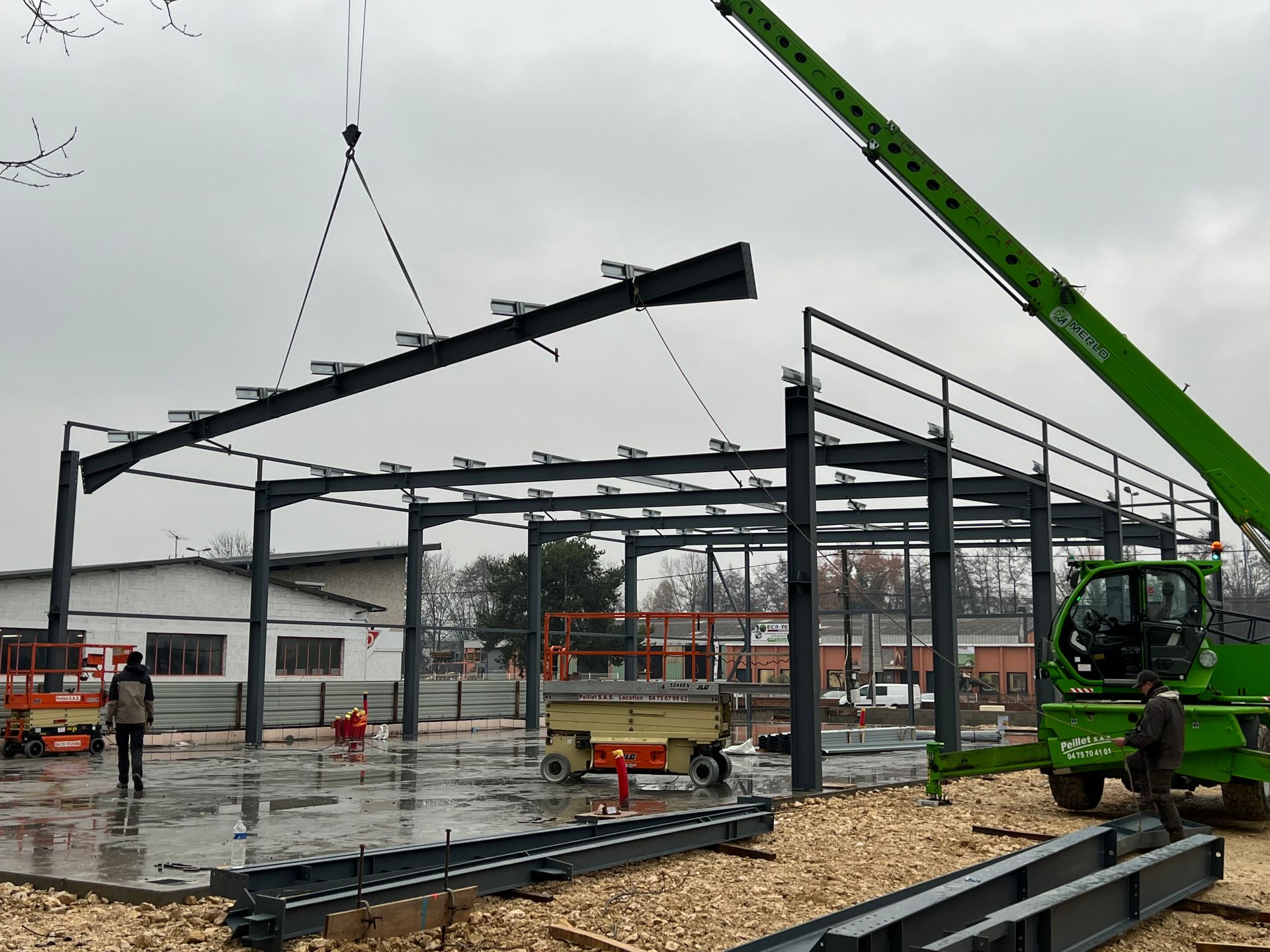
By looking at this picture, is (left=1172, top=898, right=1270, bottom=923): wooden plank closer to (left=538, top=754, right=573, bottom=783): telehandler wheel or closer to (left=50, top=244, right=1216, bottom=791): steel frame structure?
(left=50, top=244, right=1216, bottom=791): steel frame structure

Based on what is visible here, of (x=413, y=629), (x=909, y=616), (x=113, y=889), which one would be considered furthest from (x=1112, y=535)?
(x=113, y=889)

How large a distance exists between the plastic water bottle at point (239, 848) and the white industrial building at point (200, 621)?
2006cm

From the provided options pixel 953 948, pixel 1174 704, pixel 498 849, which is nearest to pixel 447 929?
pixel 498 849

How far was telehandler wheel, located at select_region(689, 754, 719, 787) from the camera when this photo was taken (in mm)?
16203

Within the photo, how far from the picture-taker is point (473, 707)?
32.8m

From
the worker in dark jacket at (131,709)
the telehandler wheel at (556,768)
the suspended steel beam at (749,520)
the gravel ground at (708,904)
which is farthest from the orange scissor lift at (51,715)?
the gravel ground at (708,904)

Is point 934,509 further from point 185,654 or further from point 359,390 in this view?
point 185,654

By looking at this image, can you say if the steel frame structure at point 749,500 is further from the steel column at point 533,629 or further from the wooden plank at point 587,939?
the wooden plank at point 587,939

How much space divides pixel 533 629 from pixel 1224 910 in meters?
22.5

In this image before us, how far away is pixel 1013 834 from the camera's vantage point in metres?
11.4

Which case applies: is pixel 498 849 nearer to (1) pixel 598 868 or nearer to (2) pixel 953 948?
(1) pixel 598 868

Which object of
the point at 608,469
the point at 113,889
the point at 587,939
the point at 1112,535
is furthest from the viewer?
the point at 1112,535

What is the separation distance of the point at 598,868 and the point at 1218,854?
17.0 ft

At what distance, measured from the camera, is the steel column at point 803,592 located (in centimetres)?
1442
